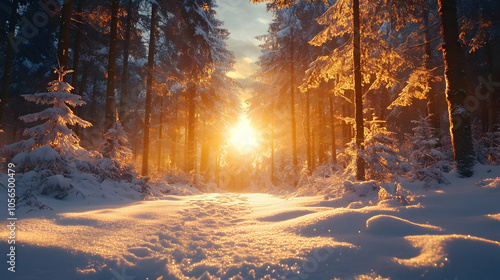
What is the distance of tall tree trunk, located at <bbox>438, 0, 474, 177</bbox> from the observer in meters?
5.34

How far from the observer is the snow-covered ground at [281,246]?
70.0 inches

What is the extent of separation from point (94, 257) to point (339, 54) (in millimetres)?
8954

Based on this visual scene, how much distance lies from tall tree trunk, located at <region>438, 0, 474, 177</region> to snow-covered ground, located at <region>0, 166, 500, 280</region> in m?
1.72

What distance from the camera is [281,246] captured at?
8.21ft

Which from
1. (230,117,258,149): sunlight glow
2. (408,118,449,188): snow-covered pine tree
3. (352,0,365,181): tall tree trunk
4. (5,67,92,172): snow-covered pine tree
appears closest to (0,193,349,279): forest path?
(5,67,92,172): snow-covered pine tree

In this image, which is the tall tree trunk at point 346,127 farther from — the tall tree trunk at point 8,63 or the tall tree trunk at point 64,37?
the tall tree trunk at point 8,63

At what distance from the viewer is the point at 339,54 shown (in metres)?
8.54

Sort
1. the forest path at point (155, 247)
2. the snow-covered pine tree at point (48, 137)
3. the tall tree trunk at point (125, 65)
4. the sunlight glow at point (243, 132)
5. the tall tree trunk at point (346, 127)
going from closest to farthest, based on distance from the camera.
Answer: the forest path at point (155, 247) < the snow-covered pine tree at point (48, 137) < the tall tree trunk at point (125, 65) < the tall tree trunk at point (346, 127) < the sunlight glow at point (243, 132)

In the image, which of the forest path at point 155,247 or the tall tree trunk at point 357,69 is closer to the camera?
the forest path at point 155,247

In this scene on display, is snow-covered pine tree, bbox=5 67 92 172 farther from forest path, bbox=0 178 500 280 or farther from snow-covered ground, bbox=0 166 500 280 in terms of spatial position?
forest path, bbox=0 178 500 280

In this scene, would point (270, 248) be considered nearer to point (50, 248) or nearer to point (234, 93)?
point (50, 248)

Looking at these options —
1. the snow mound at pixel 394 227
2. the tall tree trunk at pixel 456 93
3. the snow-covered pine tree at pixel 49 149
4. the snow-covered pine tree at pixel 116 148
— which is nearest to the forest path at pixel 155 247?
the snow mound at pixel 394 227

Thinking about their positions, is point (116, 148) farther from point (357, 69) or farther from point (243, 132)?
point (243, 132)

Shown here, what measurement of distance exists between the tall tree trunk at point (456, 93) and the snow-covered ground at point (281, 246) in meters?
1.72
